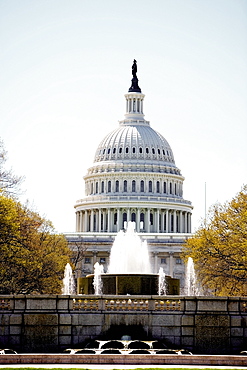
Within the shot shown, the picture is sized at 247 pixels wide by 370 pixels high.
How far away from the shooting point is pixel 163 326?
147ft

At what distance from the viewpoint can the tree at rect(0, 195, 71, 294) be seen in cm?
7125

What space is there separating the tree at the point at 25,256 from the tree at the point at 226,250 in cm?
1368

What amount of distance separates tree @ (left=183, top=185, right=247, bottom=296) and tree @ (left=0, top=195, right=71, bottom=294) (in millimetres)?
13678

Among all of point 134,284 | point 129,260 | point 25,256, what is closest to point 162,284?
point 134,284

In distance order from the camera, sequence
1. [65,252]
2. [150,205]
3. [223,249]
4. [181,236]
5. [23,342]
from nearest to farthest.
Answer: [23,342], [223,249], [65,252], [181,236], [150,205]

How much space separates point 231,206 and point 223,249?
5.30m

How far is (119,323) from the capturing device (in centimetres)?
4481

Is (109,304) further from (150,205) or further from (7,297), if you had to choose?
(150,205)

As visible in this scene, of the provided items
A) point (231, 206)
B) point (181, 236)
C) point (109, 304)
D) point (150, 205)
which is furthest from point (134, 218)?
point (109, 304)

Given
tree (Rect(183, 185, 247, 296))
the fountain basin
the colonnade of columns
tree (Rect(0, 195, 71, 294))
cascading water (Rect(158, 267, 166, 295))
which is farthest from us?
the colonnade of columns

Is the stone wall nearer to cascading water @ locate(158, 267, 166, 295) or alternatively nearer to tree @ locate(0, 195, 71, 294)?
cascading water @ locate(158, 267, 166, 295)

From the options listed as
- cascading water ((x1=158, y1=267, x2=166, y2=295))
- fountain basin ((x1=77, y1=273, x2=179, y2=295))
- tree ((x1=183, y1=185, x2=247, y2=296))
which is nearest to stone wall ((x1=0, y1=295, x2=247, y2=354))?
fountain basin ((x1=77, y1=273, x2=179, y2=295))

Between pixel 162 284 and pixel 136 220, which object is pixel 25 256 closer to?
pixel 162 284

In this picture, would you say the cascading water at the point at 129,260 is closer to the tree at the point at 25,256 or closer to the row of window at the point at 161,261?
the tree at the point at 25,256
